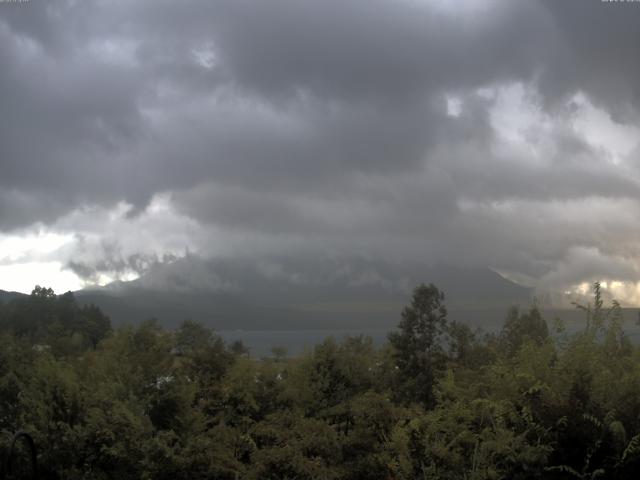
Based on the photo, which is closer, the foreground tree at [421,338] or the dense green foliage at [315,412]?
the dense green foliage at [315,412]

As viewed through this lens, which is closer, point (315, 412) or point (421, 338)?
point (315, 412)

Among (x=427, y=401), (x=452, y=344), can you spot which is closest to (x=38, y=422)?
(x=427, y=401)

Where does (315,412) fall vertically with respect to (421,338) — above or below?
below

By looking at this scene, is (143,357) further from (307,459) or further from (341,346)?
(307,459)

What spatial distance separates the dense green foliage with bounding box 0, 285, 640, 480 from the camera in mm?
7508

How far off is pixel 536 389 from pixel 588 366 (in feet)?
2.31

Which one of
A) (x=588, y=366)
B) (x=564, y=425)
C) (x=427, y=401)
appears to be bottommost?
(x=427, y=401)

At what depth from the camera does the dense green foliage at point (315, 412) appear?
751 centimetres

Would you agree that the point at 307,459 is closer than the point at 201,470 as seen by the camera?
Yes

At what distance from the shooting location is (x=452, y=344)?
91.8 feet

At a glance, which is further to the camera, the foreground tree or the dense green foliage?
the foreground tree

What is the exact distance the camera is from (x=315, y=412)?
1474 cm

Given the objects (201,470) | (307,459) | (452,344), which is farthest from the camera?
(452,344)

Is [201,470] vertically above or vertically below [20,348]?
below
